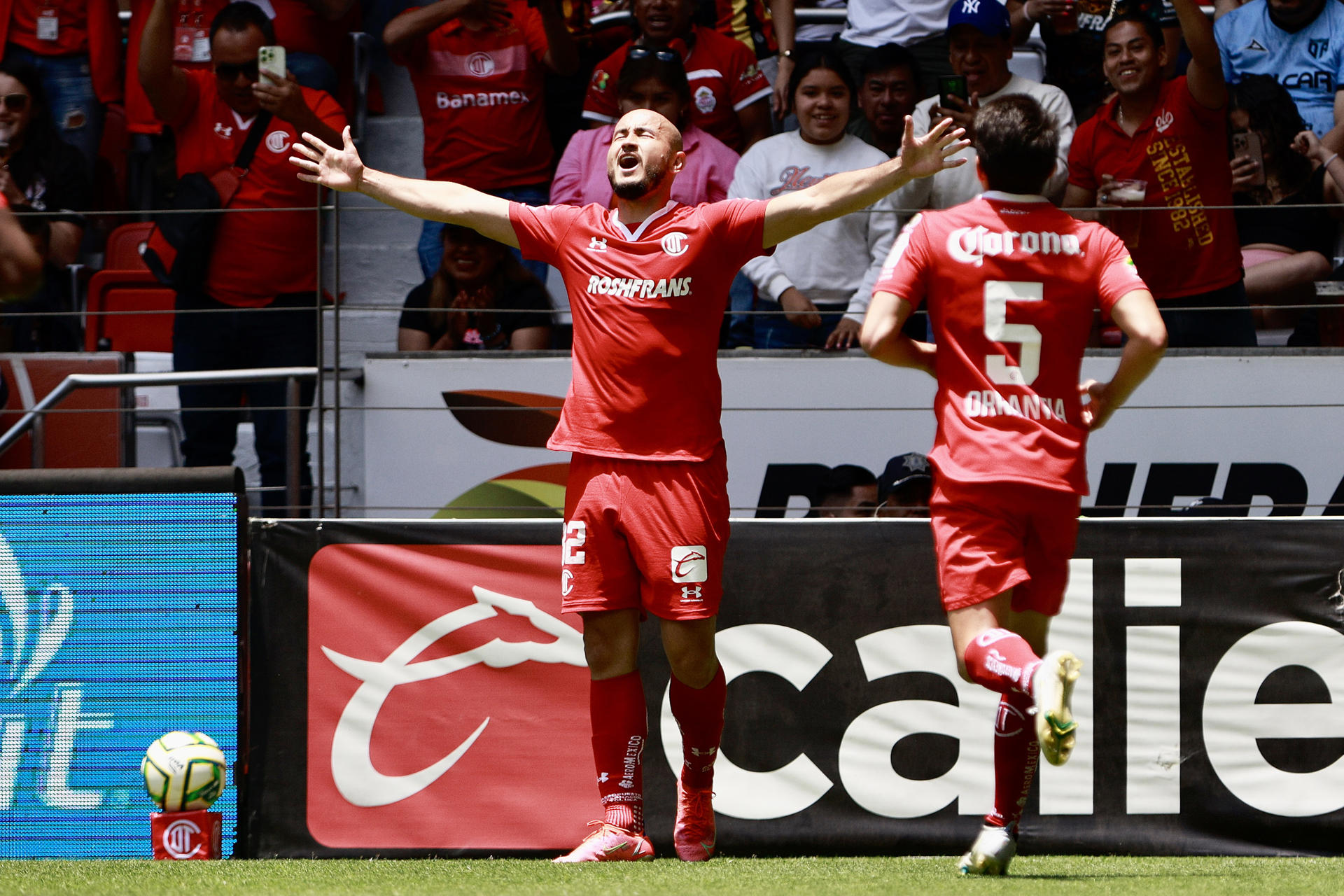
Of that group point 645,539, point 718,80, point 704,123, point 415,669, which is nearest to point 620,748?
point 645,539

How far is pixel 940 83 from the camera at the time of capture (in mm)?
6727

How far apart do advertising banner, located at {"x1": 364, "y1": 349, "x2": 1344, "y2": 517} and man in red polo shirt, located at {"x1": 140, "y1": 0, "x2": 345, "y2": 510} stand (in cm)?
64

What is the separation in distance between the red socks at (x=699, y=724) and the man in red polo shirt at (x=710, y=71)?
3.81 m

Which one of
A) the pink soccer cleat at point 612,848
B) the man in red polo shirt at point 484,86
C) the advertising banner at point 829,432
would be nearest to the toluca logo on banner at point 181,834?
the pink soccer cleat at point 612,848

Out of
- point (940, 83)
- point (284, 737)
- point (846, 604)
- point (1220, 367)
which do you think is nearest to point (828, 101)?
Result: point (940, 83)

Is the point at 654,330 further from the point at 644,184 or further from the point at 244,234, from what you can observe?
the point at 244,234

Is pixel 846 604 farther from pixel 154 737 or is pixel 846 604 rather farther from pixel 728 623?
pixel 154 737

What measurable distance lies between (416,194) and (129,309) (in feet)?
12.8

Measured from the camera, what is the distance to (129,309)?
7793 mm

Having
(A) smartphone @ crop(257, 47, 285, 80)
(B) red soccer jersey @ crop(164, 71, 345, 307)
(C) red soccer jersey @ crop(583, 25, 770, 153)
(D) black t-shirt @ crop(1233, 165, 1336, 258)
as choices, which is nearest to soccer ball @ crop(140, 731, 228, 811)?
(B) red soccer jersey @ crop(164, 71, 345, 307)

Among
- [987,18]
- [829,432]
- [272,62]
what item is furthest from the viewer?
[987,18]

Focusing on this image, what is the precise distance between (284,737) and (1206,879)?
301 cm

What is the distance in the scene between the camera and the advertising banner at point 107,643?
201 inches

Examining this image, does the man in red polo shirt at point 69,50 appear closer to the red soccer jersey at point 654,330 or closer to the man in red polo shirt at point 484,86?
the man in red polo shirt at point 484,86
